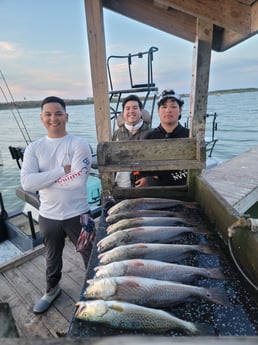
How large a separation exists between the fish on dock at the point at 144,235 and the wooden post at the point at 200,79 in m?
0.77

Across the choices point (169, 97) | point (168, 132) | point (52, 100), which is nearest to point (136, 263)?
point (52, 100)

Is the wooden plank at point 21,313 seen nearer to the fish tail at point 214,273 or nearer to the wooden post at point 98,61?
the wooden post at point 98,61

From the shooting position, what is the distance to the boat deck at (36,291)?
2621 millimetres

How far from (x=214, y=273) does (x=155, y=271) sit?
14.5 inches

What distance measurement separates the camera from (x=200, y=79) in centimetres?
312

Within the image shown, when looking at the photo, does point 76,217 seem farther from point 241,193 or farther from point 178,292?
point 241,193

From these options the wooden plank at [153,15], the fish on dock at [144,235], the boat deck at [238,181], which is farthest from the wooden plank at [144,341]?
the wooden plank at [153,15]

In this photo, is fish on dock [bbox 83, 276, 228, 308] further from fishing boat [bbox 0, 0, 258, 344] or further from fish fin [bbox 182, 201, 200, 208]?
fish fin [bbox 182, 201, 200, 208]

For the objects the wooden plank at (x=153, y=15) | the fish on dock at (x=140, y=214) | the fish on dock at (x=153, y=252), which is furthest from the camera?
the wooden plank at (x=153, y=15)

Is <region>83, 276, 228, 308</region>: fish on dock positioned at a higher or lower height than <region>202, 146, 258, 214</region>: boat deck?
higher

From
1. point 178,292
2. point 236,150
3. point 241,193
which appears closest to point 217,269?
point 178,292

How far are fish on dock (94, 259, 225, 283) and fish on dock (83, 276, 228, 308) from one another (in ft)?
0.24

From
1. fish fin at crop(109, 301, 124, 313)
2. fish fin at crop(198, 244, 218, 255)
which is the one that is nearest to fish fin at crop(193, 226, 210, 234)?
A: fish fin at crop(198, 244, 218, 255)

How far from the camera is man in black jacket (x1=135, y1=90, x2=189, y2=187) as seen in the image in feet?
9.73
